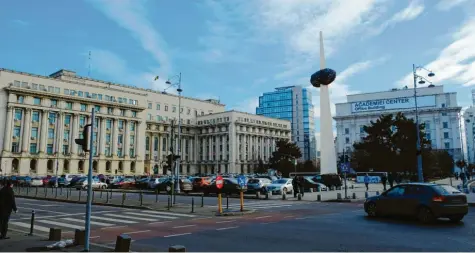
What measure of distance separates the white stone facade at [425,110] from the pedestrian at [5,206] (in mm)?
118276

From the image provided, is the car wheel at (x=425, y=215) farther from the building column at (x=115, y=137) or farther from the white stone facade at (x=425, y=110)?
the white stone facade at (x=425, y=110)

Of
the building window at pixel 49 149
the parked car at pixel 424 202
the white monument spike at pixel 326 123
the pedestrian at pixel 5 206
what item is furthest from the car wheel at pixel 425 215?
the building window at pixel 49 149

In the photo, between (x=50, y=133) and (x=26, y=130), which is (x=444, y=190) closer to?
(x=26, y=130)

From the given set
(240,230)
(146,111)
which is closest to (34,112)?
Answer: (146,111)

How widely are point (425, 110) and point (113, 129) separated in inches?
3856

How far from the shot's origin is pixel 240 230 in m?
12.9

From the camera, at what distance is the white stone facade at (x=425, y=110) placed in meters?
120

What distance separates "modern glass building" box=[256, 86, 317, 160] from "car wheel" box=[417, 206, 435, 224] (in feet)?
507

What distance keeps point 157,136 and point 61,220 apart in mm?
100051

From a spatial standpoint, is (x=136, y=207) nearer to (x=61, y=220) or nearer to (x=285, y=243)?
(x=61, y=220)

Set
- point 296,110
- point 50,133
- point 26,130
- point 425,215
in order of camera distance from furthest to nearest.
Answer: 1. point 296,110
2. point 50,133
3. point 26,130
4. point 425,215

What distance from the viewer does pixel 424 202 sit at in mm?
14234

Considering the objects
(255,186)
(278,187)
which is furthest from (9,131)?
(278,187)

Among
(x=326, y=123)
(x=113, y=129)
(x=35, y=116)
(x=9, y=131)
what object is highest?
(x=35, y=116)
